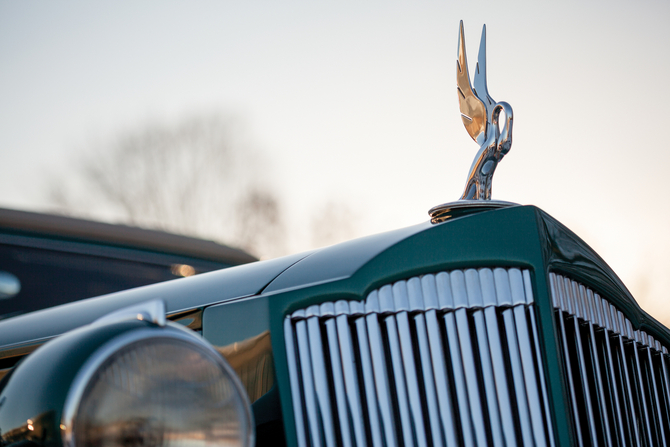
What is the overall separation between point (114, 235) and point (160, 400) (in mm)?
1813

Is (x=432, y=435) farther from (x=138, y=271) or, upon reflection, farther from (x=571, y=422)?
(x=138, y=271)

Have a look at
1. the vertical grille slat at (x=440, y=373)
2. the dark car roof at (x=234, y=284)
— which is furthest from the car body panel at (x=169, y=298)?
the vertical grille slat at (x=440, y=373)

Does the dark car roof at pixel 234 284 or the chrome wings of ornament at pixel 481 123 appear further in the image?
the chrome wings of ornament at pixel 481 123

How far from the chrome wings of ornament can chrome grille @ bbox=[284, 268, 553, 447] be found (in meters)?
0.44

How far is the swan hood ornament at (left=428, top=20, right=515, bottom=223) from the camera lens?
1.60 meters

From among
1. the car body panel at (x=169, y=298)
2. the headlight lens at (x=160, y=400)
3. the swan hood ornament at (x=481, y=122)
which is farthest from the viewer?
the swan hood ornament at (x=481, y=122)

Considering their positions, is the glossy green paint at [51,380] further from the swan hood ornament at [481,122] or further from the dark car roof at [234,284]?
the swan hood ornament at [481,122]

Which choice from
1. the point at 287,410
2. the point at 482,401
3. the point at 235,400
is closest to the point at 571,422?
the point at 482,401

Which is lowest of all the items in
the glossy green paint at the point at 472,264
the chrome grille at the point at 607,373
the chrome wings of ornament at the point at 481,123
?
the chrome grille at the point at 607,373

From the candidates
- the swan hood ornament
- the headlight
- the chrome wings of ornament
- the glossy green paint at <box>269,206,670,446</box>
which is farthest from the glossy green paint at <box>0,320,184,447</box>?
the chrome wings of ornament

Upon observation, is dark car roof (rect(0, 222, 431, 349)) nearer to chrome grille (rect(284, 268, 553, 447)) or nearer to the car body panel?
the car body panel

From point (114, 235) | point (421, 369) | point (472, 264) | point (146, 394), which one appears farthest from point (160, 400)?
point (114, 235)

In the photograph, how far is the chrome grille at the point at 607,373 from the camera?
1.29 m

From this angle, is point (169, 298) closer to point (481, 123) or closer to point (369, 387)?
point (369, 387)
